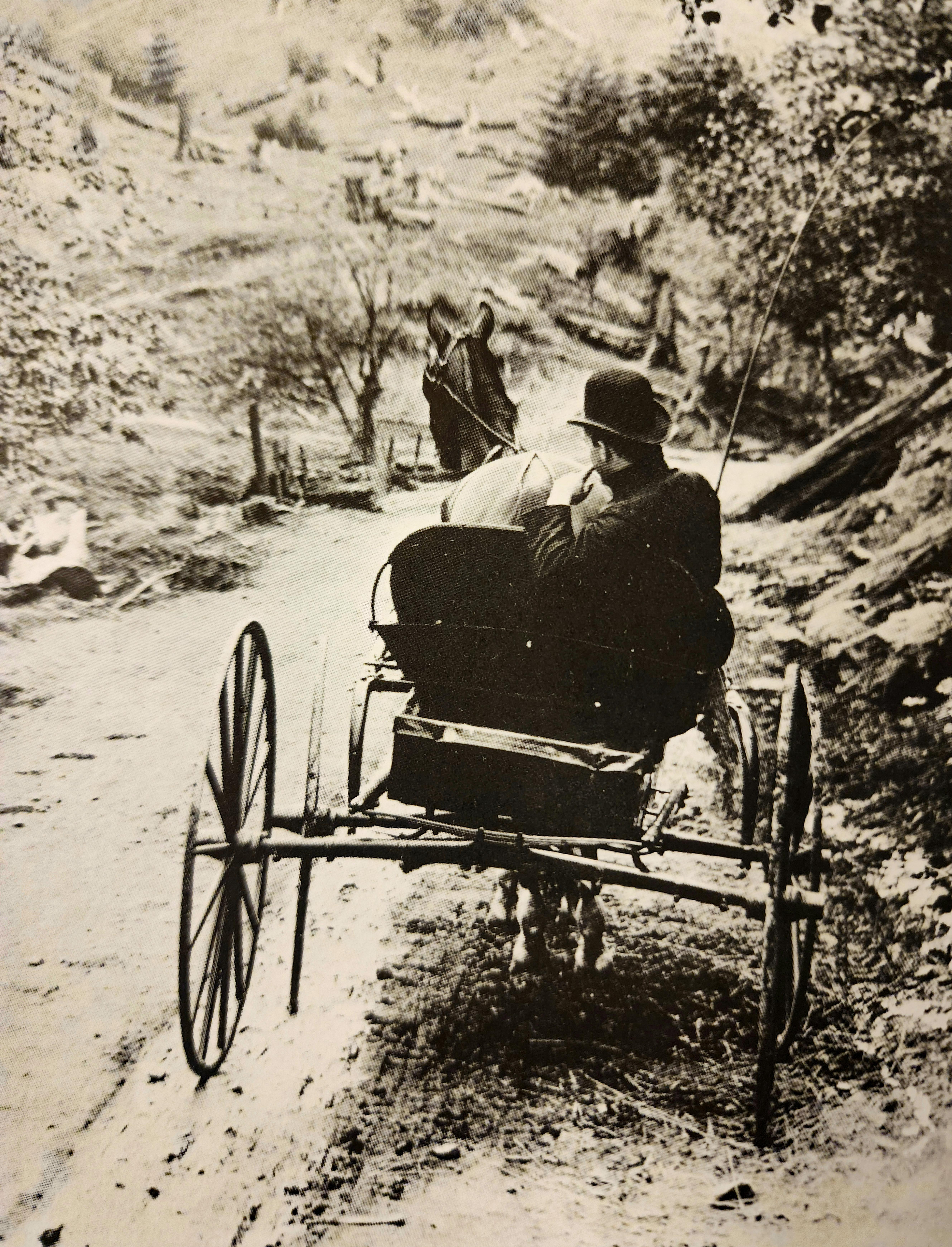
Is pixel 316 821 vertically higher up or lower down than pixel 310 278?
lower down

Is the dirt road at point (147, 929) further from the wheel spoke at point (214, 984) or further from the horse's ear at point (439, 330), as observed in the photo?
the horse's ear at point (439, 330)

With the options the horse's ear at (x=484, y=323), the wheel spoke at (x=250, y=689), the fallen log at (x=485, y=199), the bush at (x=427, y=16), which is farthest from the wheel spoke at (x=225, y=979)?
the bush at (x=427, y=16)

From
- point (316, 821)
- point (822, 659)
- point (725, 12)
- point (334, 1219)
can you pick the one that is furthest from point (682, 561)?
point (334, 1219)

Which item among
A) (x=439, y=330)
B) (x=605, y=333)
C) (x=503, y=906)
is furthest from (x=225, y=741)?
(x=605, y=333)

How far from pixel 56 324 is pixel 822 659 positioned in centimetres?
264

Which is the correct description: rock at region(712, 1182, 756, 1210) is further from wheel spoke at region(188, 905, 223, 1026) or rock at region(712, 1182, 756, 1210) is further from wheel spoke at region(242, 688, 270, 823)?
wheel spoke at region(242, 688, 270, 823)

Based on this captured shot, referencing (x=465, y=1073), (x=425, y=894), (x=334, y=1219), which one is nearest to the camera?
(x=334, y=1219)

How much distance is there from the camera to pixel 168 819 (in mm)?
2357

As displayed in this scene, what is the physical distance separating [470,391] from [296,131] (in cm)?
100

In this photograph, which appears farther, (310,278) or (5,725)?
(310,278)

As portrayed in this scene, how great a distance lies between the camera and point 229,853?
2.29 meters

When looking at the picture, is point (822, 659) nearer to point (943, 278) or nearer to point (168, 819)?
point (943, 278)

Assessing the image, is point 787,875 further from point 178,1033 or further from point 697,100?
point 697,100

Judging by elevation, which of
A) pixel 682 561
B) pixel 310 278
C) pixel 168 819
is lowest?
pixel 168 819
